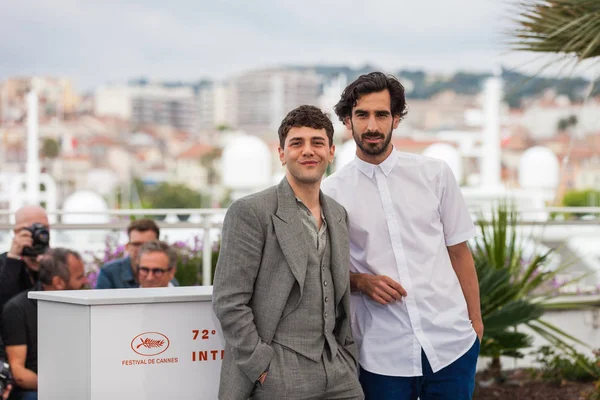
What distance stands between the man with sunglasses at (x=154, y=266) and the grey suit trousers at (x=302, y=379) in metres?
1.81

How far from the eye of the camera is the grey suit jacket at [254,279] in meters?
2.71

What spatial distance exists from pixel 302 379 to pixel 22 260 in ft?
8.02

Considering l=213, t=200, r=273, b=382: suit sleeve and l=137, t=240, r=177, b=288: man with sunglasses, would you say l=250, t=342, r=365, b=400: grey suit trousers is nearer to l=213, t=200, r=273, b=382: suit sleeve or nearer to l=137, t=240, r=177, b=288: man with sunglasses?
l=213, t=200, r=273, b=382: suit sleeve

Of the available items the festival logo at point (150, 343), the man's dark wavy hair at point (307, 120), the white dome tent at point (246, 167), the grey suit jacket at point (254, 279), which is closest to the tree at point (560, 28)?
the man's dark wavy hair at point (307, 120)

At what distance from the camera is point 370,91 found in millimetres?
3111

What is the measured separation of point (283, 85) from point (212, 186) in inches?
2267

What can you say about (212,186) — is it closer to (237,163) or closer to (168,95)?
(168,95)

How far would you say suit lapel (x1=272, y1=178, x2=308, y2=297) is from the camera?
9.03 ft

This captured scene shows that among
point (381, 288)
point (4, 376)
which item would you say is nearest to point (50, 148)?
point (4, 376)

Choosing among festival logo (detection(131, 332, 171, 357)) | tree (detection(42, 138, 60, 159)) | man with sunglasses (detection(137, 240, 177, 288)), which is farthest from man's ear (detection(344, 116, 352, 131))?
tree (detection(42, 138, 60, 159))

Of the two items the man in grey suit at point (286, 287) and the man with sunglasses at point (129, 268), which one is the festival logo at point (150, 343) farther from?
the man with sunglasses at point (129, 268)

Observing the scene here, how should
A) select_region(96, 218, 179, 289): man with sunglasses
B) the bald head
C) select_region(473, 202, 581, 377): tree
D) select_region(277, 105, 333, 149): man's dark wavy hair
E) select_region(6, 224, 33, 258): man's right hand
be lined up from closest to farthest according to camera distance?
select_region(277, 105, 333, 149): man's dark wavy hair → select_region(6, 224, 33, 258): man's right hand → the bald head → select_region(96, 218, 179, 289): man with sunglasses → select_region(473, 202, 581, 377): tree

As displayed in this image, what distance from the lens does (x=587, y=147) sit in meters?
136

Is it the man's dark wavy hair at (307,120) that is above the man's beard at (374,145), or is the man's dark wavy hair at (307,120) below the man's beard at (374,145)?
above
